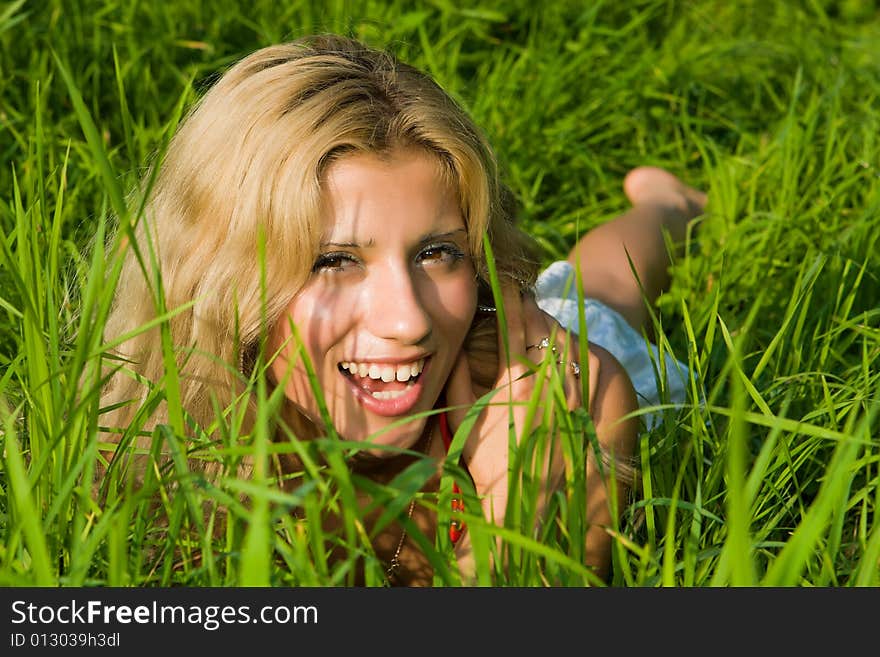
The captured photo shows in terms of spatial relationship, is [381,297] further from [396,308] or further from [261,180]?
[261,180]

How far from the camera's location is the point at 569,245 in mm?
3676

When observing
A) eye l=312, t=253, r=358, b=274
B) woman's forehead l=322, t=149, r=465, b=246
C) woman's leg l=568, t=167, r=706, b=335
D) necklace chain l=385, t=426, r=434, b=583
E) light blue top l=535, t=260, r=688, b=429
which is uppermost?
woman's leg l=568, t=167, r=706, b=335

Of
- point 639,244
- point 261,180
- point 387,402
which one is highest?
point 639,244

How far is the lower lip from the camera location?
200 cm

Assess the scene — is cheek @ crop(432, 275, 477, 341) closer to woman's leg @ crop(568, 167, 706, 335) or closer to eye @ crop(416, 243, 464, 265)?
eye @ crop(416, 243, 464, 265)

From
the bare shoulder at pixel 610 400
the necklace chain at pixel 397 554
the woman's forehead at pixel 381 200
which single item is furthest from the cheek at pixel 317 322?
the bare shoulder at pixel 610 400

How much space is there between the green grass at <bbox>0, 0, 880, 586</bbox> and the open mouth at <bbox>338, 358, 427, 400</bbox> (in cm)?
16

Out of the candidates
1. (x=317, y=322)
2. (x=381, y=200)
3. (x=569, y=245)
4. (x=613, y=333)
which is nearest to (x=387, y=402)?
(x=317, y=322)

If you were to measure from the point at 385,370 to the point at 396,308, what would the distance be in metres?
0.13

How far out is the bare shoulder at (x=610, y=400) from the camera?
2.14m

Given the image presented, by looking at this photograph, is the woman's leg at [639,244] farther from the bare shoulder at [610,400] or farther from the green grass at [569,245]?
the bare shoulder at [610,400]

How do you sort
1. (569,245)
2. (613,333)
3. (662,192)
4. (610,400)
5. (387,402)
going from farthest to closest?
(569,245) < (662,192) < (613,333) < (610,400) < (387,402)

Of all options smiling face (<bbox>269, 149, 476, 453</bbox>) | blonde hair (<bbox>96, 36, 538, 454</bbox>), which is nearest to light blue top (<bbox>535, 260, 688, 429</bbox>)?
blonde hair (<bbox>96, 36, 538, 454</bbox>)

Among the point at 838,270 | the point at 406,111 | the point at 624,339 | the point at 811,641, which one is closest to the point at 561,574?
the point at 811,641
